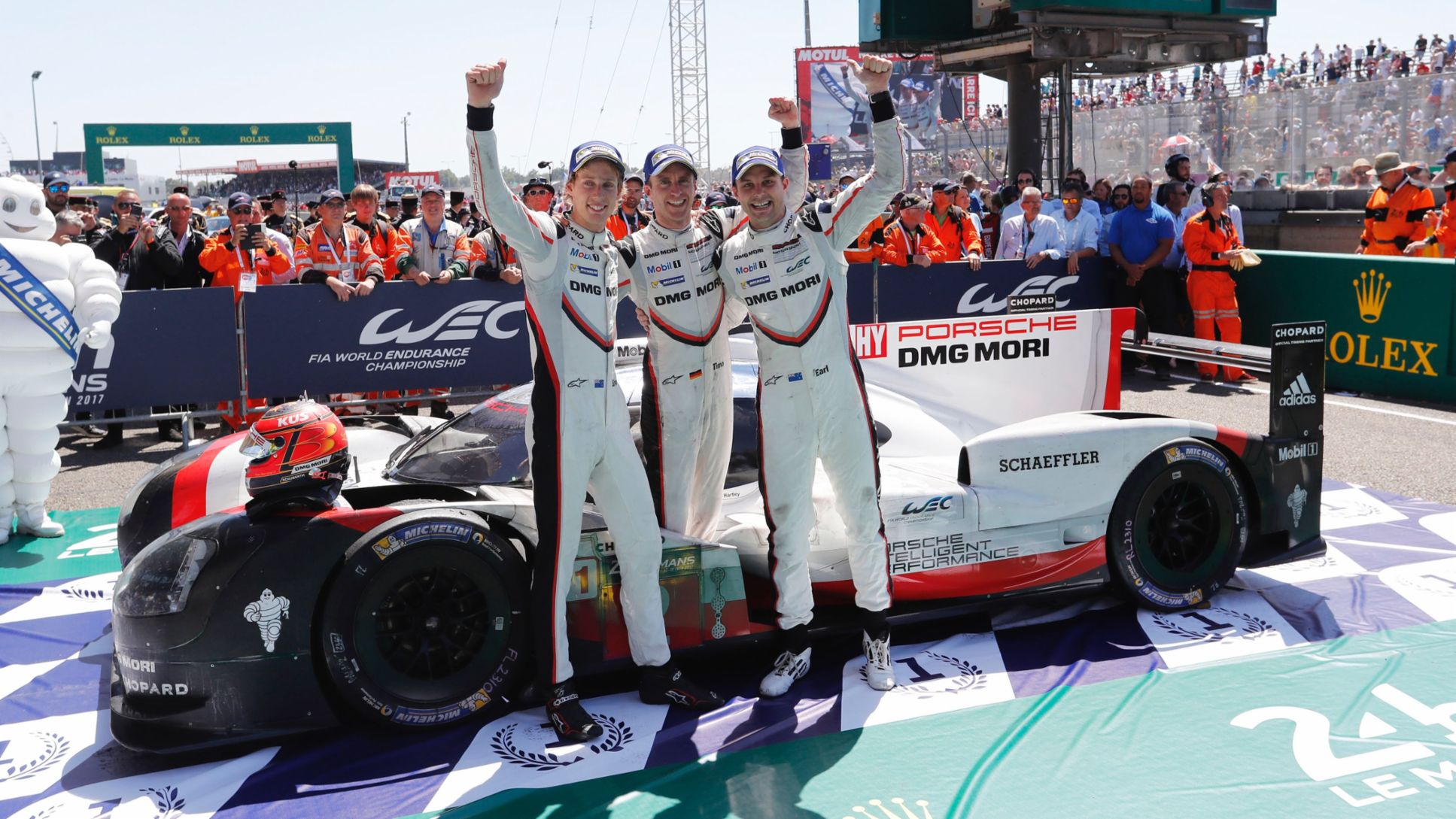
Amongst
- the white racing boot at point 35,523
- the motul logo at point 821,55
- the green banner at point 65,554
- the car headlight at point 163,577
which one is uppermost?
the motul logo at point 821,55

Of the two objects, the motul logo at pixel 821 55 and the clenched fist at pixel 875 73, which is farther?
the motul logo at pixel 821 55

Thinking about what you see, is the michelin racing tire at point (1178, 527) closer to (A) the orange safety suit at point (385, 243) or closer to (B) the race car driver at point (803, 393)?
(B) the race car driver at point (803, 393)

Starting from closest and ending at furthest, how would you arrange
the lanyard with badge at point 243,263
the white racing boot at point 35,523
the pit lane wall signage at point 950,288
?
the white racing boot at point 35,523 → the lanyard with badge at point 243,263 → the pit lane wall signage at point 950,288

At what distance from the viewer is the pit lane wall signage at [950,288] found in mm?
10508

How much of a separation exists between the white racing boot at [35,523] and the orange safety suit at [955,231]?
7753 mm

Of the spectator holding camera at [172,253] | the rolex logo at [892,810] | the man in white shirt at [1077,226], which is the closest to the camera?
the rolex logo at [892,810]

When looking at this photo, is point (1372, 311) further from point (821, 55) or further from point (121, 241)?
point (821, 55)

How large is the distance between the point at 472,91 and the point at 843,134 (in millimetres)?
47530

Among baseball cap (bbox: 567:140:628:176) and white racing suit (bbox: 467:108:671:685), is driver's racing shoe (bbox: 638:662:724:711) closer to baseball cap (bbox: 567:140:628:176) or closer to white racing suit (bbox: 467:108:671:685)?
white racing suit (bbox: 467:108:671:685)

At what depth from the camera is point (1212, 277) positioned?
10664 mm

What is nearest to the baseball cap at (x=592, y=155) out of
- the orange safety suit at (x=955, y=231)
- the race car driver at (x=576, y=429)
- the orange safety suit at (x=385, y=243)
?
the race car driver at (x=576, y=429)

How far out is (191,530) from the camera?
12.1ft

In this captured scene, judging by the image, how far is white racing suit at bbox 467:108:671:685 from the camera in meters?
3.78

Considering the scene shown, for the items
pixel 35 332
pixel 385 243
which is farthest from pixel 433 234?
pixel 35 332
